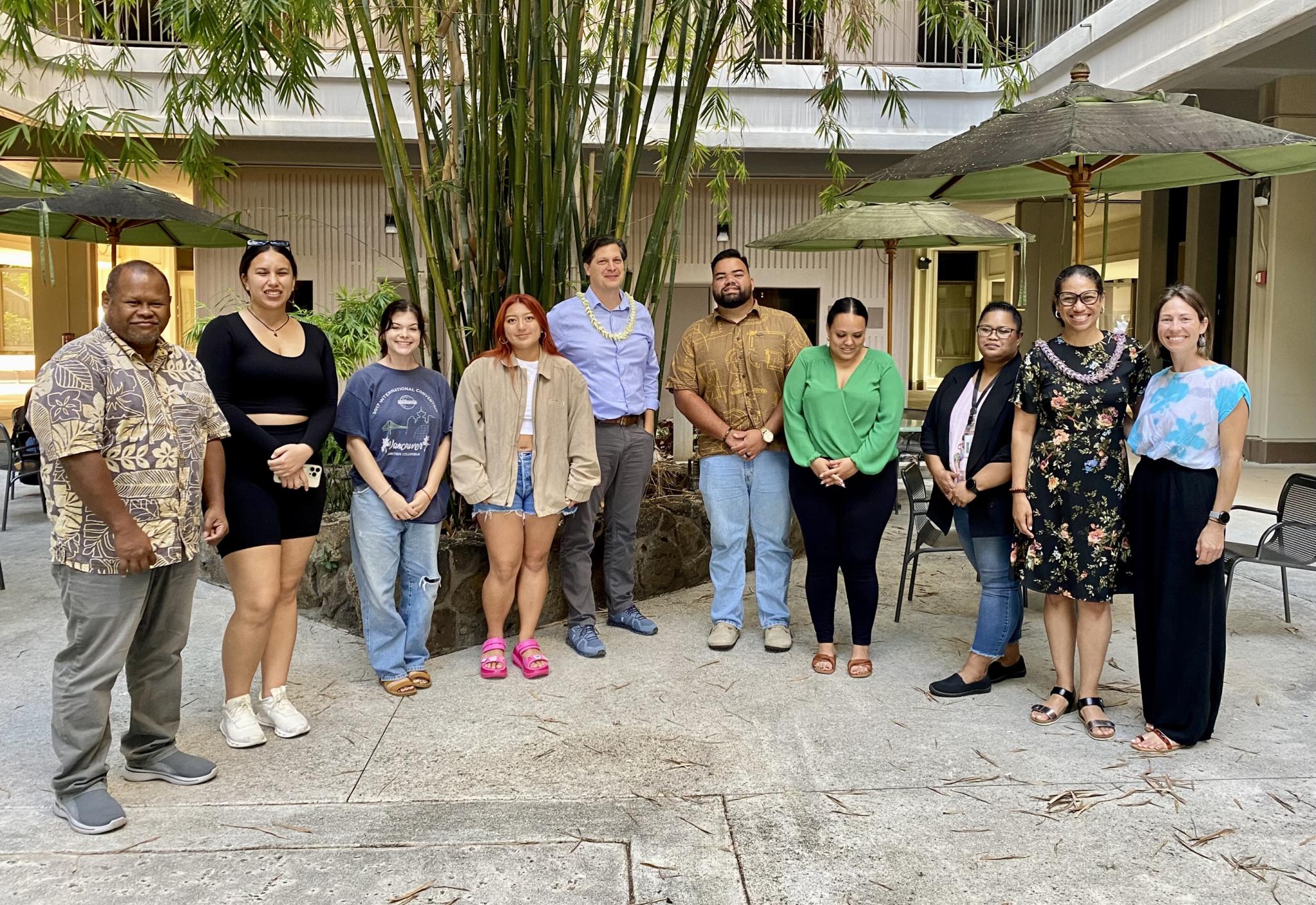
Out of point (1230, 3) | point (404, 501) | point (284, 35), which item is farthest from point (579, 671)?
point (1230, 3)

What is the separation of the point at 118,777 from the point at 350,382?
1310mm

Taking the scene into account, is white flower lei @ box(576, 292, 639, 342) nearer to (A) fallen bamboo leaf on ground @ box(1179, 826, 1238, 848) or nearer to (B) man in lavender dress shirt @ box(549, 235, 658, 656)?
(B) man in lavender dress shirt @ box(549, 235, 658, 656)

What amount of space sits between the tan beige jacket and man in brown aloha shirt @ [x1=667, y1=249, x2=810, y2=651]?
0.51 metres

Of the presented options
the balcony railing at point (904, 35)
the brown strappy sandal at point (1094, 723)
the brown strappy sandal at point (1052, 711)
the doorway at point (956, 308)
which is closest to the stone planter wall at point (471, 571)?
the brown strappy sandal at point (1052, 711)

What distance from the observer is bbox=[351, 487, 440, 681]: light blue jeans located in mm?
3496

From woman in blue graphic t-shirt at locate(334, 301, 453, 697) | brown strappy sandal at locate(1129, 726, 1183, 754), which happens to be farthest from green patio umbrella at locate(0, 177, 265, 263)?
brown strappy sandal at locate(1129, 726, 1183, 754)

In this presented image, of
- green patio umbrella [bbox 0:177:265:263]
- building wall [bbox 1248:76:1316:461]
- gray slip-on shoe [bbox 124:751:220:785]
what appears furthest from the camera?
building wall [bbox 1248:76:1316:461]

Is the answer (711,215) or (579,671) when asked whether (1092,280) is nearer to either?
(579,671)

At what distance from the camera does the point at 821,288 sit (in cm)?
1216

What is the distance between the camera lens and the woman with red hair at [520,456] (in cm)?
365

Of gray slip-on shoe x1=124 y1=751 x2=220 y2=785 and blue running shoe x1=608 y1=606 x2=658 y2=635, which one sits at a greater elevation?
blue running shoe x1=608 y1=606 x2=658 y2=635

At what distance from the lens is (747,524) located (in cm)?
417

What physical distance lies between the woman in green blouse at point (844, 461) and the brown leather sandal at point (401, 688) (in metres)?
1.40

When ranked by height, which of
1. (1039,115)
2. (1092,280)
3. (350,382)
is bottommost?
(350,382)
